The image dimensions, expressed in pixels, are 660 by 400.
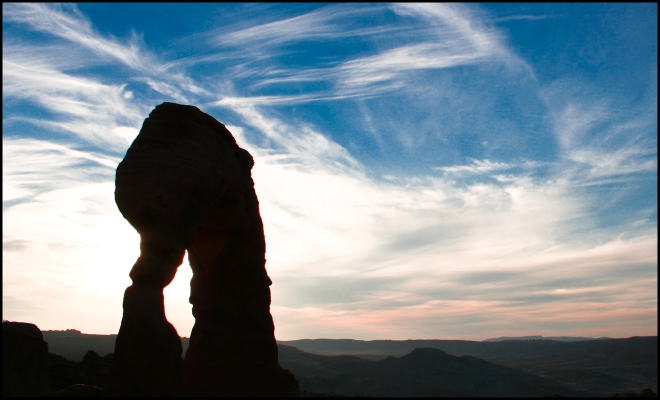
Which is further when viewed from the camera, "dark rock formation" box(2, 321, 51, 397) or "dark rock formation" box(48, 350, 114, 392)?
"dark rock formation" box(48, 350, 114, 392)

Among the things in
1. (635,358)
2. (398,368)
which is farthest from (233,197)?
(635,358)

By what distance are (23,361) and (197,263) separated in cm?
538

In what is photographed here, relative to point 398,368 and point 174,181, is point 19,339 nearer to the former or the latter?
point 174,181

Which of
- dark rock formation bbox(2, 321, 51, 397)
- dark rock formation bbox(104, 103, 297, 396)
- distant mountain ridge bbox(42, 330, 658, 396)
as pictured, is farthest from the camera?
distant mountain ridge bbox(42, 330, 658, 396)

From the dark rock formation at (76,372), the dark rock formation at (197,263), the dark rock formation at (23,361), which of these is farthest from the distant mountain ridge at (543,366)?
the dark rock formation at (23,361)

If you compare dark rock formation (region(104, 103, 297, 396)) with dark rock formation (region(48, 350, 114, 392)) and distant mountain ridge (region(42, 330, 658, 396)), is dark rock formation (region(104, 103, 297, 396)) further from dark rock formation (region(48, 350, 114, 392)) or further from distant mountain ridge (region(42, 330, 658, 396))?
distant mountain ridge (region(42, 330, 658, 396))

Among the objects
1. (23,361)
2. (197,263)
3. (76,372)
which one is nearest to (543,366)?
(197,263)

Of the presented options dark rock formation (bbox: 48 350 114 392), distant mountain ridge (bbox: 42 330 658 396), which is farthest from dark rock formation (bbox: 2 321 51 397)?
distant mountain ridge (bbox: 42 330 658 396)

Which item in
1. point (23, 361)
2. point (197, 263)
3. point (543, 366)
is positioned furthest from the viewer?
point (543, 366)

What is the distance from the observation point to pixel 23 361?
10.6 metres

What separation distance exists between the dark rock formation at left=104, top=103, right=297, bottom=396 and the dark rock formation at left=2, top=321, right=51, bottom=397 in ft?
5.84

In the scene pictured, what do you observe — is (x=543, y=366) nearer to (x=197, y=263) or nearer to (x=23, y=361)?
(x=197, y=263)

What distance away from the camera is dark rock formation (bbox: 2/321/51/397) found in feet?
33.6

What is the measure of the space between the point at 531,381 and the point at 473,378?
504 centimetres
